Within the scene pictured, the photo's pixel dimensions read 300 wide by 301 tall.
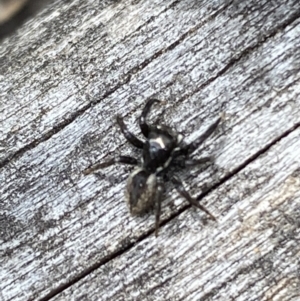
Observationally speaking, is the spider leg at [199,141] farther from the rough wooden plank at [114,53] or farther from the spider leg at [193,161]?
the rough wooden plank at [114,53]

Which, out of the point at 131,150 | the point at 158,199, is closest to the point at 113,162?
the point at 131,150

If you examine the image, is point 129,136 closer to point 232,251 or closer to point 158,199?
point 158,199

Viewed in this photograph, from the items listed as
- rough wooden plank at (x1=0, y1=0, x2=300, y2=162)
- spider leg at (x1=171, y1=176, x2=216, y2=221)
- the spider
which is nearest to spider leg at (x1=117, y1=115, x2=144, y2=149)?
the spider

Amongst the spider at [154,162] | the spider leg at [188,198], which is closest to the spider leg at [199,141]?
the spider at [154,162]

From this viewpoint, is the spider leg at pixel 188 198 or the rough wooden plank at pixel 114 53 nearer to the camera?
the spider leg at pixel 188 198

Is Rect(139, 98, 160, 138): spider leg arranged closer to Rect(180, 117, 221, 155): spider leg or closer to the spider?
the spider

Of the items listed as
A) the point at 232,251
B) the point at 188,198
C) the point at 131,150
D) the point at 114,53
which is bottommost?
the point at 232,251

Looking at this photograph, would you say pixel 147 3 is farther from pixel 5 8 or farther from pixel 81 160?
pixel 5 8
